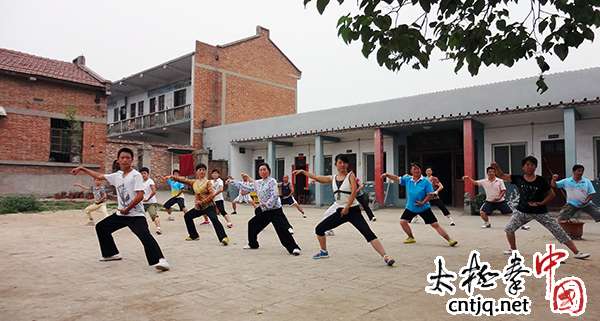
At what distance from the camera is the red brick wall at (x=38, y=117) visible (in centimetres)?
1912

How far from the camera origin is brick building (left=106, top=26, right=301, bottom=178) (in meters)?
26.6

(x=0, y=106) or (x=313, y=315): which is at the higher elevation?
(x=0, y=106)

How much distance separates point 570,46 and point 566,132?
33.8ft

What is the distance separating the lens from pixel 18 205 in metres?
15.3

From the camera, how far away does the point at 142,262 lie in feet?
21.1

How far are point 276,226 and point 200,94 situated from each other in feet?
69.3

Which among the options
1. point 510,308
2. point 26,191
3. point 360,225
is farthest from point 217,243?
point 26,191

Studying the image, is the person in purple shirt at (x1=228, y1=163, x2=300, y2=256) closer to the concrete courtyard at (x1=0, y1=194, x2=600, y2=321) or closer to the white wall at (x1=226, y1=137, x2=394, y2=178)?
the concrete courtyard at (x1=0, y1=194, x2=600, y2=321)

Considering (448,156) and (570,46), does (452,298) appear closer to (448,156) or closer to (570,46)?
(570,46)

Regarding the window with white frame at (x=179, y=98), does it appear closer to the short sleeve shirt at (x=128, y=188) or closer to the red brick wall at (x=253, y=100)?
the red brick wall at (x=253, y=100)

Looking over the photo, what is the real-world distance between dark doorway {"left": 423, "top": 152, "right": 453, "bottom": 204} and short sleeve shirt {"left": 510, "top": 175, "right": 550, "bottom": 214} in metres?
12.5

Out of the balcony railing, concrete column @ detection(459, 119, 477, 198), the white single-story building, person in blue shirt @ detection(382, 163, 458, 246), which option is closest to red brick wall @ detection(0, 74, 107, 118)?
the balcony railing

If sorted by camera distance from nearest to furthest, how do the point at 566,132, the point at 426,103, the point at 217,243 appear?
the point at 217,243
the point at 566,132
the point at 426,103

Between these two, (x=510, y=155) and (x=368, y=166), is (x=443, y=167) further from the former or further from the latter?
(x=368, y=166)
